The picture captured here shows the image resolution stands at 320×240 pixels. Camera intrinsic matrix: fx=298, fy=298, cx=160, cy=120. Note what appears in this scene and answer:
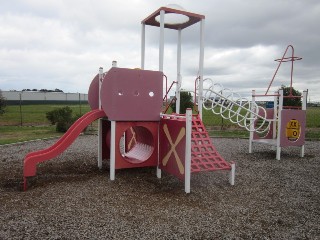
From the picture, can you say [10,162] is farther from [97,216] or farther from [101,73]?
[97,216]

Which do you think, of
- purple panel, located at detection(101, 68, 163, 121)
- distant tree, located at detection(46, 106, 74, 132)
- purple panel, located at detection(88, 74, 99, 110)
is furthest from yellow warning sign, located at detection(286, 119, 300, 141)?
distant tree, located at detection(46, 106, 74, 132)

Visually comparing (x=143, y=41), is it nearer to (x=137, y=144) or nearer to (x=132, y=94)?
(x=132, y=94)

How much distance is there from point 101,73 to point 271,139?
17.8ft

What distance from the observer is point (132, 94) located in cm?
540

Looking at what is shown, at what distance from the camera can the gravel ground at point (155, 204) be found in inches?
131

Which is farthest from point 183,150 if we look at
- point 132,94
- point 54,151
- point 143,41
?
point 143,41

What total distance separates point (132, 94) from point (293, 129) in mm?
5055

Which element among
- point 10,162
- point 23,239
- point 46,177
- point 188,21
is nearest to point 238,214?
point 23,239

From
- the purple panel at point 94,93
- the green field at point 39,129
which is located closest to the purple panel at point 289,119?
the green field at point 39,129

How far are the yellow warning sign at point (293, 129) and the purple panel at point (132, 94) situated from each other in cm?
440

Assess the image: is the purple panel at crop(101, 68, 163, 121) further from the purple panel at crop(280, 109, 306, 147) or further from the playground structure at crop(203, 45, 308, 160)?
the purple panel at crop(280, 109, 306, 147)

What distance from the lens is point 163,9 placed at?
5.63 metres

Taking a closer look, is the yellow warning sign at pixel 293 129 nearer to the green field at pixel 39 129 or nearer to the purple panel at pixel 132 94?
the green field at pixel 39 129

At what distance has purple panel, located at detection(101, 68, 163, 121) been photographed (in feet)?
17.1
